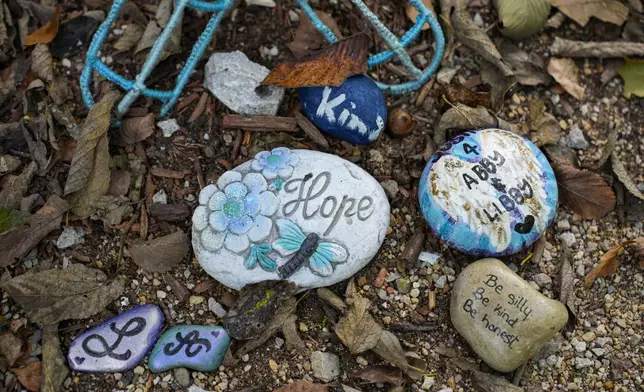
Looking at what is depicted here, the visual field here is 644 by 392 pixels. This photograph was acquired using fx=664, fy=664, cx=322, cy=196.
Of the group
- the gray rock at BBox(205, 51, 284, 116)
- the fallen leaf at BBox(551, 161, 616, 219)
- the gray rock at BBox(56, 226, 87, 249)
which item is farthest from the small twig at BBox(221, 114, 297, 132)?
the fallen leaf at BBox(551, 161, 616, 219)

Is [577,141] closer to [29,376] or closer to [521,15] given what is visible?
[521,15]

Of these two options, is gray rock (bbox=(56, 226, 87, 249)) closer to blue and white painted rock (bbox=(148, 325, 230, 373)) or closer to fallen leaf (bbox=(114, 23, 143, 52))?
blue and white painted rock (bbox=(148, 325, 230, 373))

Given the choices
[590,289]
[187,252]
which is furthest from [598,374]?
[187,252]

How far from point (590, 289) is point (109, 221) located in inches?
67.9

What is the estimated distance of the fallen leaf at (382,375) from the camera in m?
2.14

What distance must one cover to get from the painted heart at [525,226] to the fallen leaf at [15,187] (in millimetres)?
1693

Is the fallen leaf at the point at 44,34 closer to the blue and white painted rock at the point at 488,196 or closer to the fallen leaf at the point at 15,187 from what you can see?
the fallen leaf at the point at 15,187

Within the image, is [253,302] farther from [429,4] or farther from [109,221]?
[429,4]

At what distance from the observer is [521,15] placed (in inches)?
103

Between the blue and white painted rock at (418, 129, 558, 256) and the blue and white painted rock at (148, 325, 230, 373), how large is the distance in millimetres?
824

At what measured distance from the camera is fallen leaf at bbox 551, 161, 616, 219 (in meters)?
2.42

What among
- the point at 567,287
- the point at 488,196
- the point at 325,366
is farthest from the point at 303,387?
the point at 567,287

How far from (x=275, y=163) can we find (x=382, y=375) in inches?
31.0

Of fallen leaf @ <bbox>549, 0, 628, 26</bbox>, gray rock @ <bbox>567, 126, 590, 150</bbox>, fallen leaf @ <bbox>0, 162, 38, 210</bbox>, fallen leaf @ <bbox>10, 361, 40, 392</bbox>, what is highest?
fallen leaf @ <bbox>549, 0, 628, 26</bbox>
